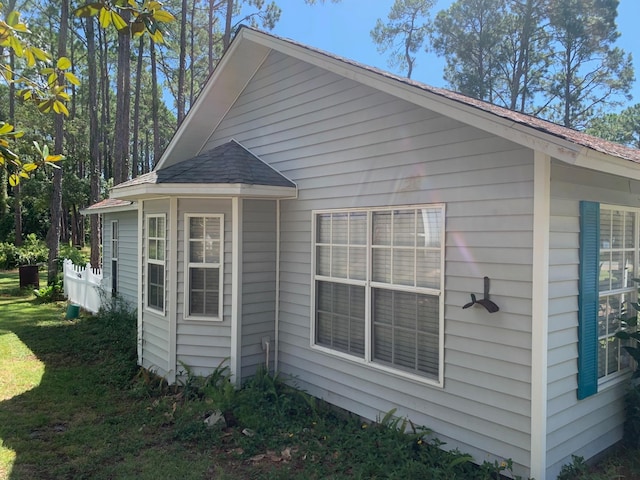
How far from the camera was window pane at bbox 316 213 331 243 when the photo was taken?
18.0 feet

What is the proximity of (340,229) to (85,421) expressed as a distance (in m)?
3.76

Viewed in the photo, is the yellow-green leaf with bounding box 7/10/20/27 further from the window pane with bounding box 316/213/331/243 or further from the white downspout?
the white downspout

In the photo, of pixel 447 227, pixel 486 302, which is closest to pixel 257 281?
pixel 447 227

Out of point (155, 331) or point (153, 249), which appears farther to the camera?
point (153, 249)

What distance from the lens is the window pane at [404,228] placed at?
14.7ft

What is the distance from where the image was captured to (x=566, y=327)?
12.3 ft

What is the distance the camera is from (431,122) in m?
4.30

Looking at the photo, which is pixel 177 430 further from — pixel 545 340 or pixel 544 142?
pixel 544 142

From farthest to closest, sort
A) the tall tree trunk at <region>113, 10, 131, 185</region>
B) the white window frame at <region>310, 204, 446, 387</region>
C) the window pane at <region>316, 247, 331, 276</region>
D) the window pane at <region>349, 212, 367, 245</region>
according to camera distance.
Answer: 1. the tall tree trunk at <region>113, 10, 131, 185</region>
2. the window pane at <region>316, 247, 331, 276</region>
3. the window pane at <region>349, 212, 367, 245</region>
4. the white window frame at <region>310, 204, 446, 387</region>

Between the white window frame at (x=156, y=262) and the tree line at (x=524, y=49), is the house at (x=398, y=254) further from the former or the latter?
the tree line at (x=524, y=49)

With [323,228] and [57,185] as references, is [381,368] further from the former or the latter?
[57,185]

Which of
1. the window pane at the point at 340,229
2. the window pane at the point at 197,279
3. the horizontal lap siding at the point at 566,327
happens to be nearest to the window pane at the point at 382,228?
the window pane at the point at 340,229

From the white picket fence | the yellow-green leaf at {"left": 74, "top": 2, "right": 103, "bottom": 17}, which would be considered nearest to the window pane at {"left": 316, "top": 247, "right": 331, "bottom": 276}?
the yellow-green leaf at {"left": 74, "top": 2, "right": 103, "bottom": 17}

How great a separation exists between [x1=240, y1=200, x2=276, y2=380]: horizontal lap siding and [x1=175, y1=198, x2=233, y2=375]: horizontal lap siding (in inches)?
8.4
